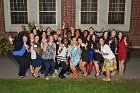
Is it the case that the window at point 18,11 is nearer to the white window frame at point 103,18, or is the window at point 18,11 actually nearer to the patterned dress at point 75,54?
the white window frame at point 103,18

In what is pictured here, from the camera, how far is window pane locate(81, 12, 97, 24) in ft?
53.5

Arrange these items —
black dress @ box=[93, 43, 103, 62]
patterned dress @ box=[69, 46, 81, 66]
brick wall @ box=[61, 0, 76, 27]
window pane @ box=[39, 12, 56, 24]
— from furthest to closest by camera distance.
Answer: window pane @ box=[39, 12, 56, 24] < brick wall @ box=[61, 0, 76, 27] < black dress @ box=[93, 43, 103, 62] < patterned dress @ box=[69, 46, 81, 66]

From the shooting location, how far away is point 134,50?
50.8 ft

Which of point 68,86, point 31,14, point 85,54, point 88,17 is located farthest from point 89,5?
point 68,86

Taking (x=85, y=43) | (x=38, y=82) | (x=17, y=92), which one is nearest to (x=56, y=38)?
(x=85, y=43)

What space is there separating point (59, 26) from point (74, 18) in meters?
0.93

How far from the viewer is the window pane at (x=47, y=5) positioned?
640 inches

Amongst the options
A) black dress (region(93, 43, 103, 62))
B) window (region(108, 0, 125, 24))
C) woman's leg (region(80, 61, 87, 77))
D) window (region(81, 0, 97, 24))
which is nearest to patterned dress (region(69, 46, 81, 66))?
woman's leg (region(80, 61, 87, 77))

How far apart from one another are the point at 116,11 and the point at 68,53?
6.63 meters

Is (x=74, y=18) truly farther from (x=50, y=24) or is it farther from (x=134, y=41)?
(x=134, y=41)

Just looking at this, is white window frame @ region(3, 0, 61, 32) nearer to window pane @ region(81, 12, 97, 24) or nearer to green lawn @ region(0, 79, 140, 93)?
window pane @ region(81, 12, 97, 24)

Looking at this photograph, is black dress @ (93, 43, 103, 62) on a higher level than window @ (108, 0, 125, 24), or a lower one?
lower

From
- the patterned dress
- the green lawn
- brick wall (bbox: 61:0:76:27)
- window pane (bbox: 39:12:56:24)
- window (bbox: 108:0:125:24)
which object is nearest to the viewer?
the green lawn

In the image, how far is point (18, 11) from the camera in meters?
16.4
